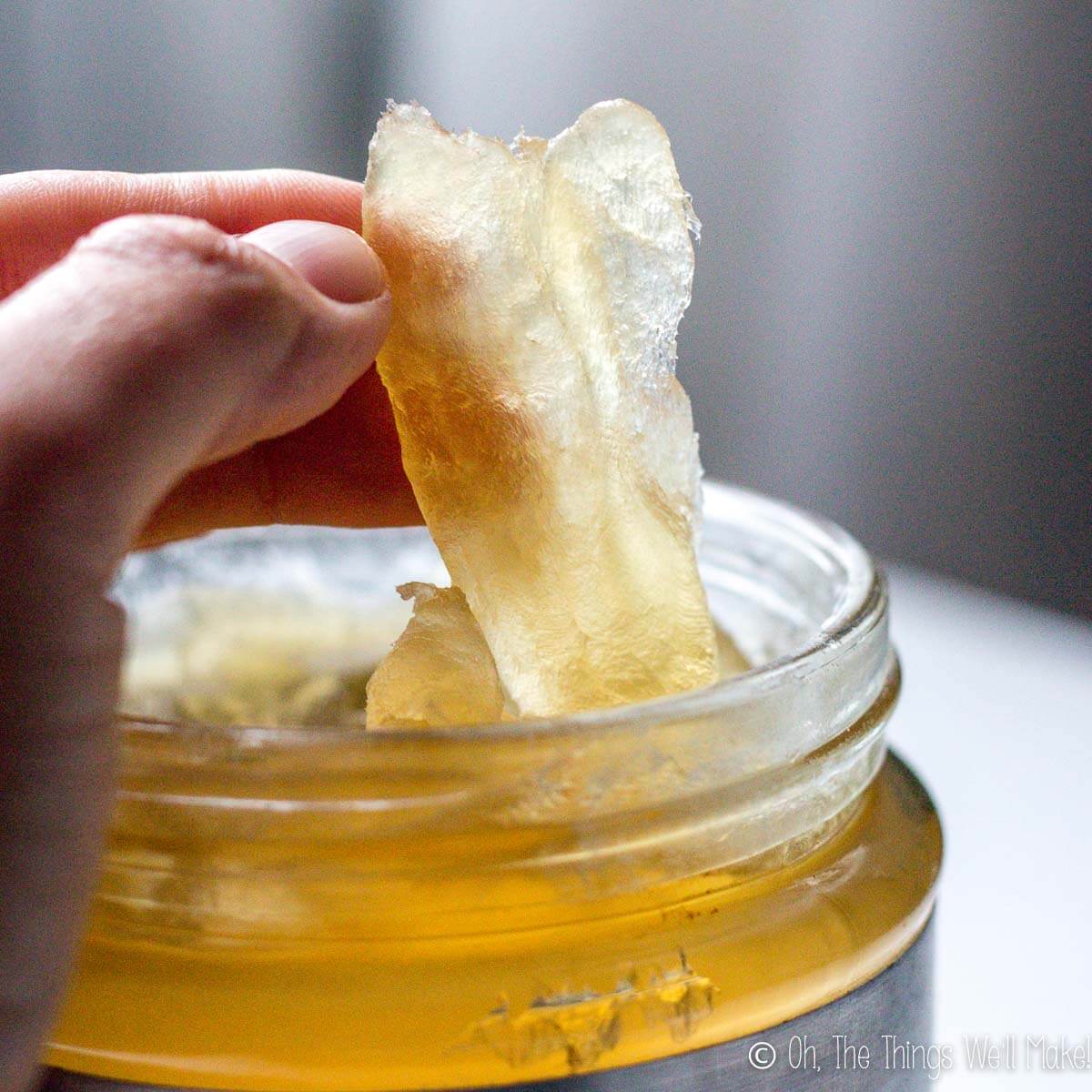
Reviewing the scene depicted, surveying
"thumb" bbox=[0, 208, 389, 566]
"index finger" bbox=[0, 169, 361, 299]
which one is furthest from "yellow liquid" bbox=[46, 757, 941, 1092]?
"index finger" bbox=[0, 169, 361, 299]

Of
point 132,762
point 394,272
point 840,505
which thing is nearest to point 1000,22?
point 840,505

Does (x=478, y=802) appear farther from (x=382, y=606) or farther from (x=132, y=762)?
(x=382, y=606)

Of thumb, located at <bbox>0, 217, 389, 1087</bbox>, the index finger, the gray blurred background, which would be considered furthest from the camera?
the gray blurred background

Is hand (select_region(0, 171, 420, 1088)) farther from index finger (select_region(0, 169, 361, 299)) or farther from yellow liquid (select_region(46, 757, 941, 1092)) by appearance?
index finger (select_region(0, 169, 361, 299))

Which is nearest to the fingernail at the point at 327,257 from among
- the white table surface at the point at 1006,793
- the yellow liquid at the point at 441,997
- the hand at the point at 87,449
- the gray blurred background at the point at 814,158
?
the hand at the point at 87,449

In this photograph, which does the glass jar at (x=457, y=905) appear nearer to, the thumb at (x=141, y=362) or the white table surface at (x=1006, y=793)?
the thumb at (x=141, y=362)
